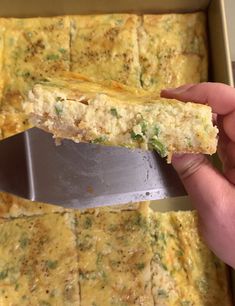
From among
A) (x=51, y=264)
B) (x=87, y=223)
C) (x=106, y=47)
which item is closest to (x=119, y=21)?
(x=106, y=47)

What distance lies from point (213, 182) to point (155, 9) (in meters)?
1.20

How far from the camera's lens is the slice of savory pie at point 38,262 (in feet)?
7.41

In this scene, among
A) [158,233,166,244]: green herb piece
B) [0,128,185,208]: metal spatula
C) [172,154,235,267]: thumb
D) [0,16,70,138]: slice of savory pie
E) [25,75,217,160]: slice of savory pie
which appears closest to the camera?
[25,75,217,160]: slice of savory pie

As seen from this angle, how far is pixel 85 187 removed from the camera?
2174 mm

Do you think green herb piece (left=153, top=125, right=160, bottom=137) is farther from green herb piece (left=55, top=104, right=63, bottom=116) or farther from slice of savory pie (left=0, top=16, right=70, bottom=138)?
slice of savory pie (left=0, top=16, right=70, bottom=138)

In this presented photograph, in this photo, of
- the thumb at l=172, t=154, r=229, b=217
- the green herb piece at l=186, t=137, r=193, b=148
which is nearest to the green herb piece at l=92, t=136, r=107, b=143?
the green herb piece at l=186, t=137, r=193, b=148

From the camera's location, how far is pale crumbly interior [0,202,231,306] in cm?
228

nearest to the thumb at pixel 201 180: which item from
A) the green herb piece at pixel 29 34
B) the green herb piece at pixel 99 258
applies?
the green herb piece at pixel 99 258

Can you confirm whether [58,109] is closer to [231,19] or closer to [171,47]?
[171,47]

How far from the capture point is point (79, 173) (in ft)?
7.30

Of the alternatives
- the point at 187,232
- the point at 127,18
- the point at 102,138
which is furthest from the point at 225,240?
the point at 127,18

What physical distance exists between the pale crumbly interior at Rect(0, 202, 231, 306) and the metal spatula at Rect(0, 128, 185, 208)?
243mm

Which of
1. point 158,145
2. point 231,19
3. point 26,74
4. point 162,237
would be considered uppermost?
point 231,19

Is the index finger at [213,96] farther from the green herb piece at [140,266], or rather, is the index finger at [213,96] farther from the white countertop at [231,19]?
the white countertop at [231,19]
